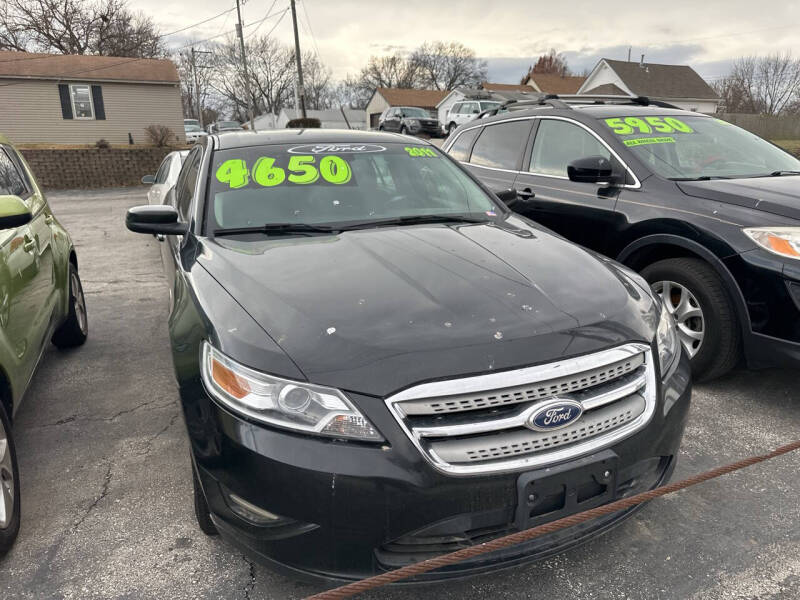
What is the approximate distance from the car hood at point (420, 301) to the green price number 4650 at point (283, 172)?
51 centimetres

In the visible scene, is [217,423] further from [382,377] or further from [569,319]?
[569,319]

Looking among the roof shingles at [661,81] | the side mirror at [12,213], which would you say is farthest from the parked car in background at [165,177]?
the roof shingles at [661,81]

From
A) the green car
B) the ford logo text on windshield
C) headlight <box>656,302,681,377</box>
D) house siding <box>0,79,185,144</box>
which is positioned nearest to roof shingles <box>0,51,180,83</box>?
house siding <box>0,79,185,144</box>

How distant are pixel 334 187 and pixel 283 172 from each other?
295mm

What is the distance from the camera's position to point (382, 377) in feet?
5.51

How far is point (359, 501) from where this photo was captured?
1604 millimetres

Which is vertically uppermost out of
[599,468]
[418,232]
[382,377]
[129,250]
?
[418,232]

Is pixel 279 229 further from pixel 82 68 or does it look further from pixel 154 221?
pixel 82 68

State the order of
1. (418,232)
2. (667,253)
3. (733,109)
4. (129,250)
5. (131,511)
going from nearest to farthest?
(131,511) → (418,232) → (667,253) → (129,250) → (733,109)

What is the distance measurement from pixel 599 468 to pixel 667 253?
2462mm

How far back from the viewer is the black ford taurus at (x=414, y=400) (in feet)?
5.35

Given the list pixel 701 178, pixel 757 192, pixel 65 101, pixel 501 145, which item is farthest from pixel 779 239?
pixel 65 101

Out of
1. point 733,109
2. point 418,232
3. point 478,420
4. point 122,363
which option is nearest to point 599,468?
point 478,420

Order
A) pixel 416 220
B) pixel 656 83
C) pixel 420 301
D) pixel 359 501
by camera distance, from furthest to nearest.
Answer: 1. pixel 656 83
2. pixel 416 220
3. pixel 420 301
4. pixel 359 501
